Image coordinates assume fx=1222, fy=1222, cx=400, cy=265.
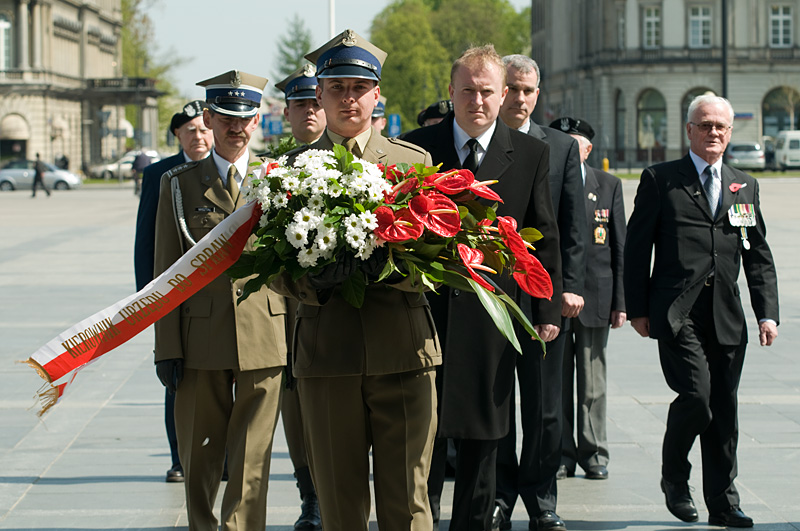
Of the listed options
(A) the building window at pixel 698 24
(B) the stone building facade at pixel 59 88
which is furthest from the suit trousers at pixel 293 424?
→ (A) the building window at pixel 698 24

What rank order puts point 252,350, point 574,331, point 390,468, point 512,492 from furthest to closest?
point 574,331 → point 512,492 → point 252,350 → point 390,468

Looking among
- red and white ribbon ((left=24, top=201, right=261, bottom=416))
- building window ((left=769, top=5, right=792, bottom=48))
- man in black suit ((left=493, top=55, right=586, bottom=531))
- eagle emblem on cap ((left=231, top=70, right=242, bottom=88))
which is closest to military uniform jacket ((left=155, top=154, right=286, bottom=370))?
eagle emblem on cap ((left=231, top=70, right=242, bottom=88))

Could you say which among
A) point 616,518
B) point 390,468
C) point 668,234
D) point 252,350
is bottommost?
point 616,518

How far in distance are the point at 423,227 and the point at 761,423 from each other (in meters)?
4.82

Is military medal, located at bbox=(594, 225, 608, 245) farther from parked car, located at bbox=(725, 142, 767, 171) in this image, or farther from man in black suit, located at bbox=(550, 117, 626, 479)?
parked car, located at bbox=(725, 142, 767, 171)

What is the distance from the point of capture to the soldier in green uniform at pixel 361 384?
443cm

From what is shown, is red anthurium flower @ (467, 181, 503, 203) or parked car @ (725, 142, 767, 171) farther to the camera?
parked car @ (725, 142, 767, 171)

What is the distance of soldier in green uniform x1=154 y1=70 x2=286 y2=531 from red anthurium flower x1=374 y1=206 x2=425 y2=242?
1489 mm

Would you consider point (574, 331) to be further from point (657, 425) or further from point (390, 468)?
point (390, 468)

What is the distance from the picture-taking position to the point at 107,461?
289 inches

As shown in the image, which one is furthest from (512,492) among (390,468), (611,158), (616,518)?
(611,158)

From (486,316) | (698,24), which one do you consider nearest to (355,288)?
(486,316)

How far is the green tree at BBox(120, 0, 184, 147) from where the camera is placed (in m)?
97.3

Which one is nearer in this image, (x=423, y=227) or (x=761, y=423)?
(x=423, y=227)
